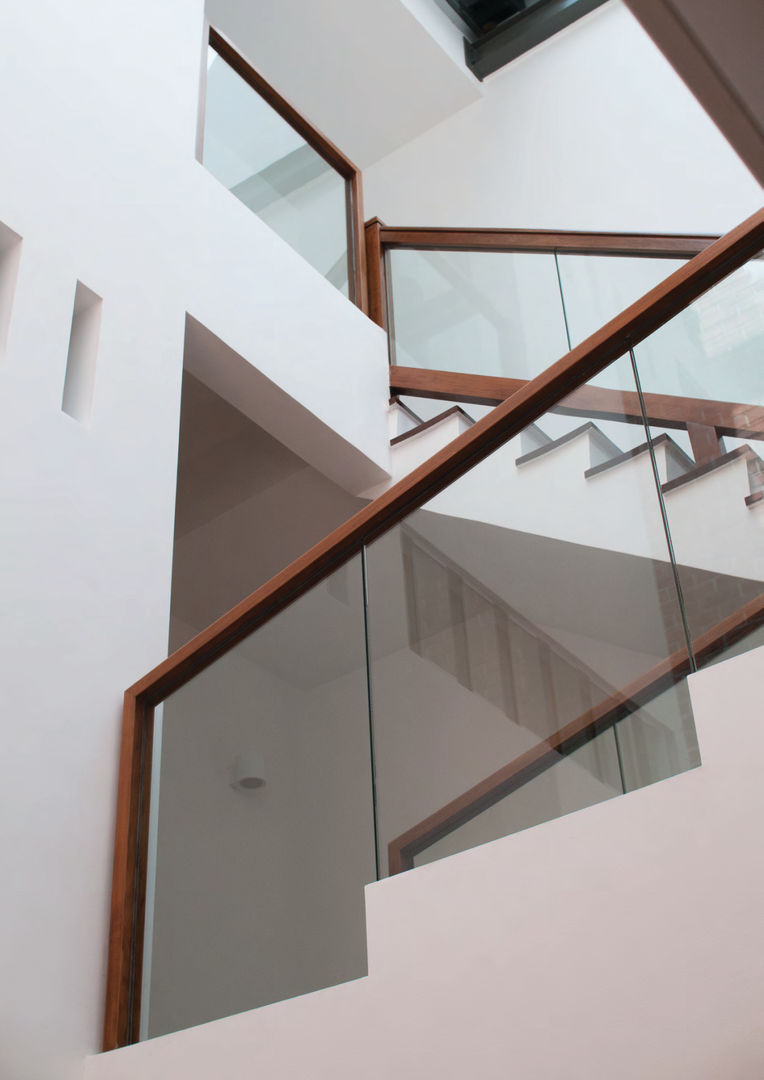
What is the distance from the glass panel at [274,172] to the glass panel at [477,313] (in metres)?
0.38

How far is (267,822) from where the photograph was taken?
2596mm

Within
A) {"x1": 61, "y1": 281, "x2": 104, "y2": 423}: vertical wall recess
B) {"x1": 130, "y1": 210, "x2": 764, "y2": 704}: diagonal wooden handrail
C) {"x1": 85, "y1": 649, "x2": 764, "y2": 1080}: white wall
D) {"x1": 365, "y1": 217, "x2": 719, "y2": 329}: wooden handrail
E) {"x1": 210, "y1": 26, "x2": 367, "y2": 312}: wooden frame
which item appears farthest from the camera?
{"x1": 210, "y1": 26, "x2": 367, "y2": 312}: wooden frame

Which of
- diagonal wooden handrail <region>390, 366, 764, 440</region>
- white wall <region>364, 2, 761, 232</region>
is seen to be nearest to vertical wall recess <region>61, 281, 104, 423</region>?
diagonal wooden handrail <region>390, 366, 764, 440</region>

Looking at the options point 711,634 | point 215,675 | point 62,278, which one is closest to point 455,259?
point 62,278

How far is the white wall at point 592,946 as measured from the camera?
5.60 ft

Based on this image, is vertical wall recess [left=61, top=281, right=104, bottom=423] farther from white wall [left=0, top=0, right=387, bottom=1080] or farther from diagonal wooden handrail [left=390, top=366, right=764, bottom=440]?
diagonal wooden handrail [left=390, top=366, right=764, bottom=440]

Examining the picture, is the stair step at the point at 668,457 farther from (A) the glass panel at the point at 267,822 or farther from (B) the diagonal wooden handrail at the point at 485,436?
(A) the glass panel at the point at 267,822

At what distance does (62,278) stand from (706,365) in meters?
2.43

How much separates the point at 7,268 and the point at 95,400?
1.69 ft

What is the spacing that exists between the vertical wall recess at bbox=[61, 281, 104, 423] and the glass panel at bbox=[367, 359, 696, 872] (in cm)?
163

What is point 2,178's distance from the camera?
3.67 m

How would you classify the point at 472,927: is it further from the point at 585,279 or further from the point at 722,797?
the point at 585,279

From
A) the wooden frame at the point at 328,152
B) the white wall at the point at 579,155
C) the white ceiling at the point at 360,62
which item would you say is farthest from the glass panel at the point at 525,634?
the white ceiling at the point at 360,62

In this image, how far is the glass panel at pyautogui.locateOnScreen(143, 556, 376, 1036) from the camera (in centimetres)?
240
